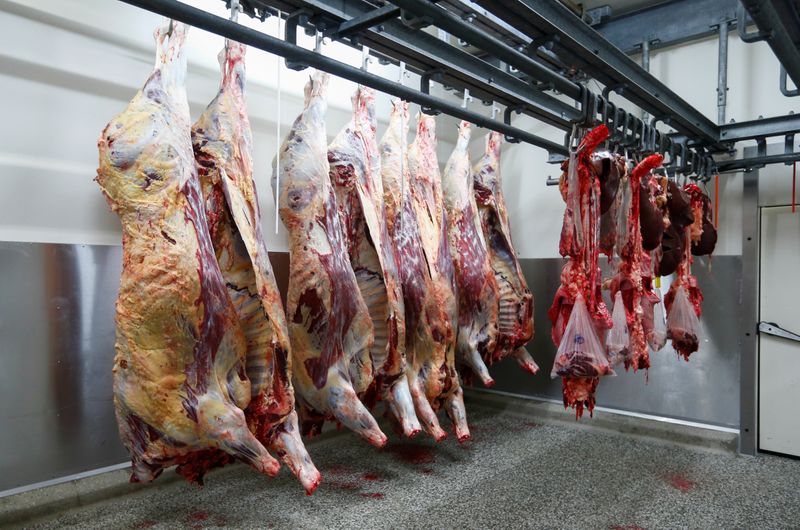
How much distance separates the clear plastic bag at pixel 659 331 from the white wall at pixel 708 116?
893 millimetres

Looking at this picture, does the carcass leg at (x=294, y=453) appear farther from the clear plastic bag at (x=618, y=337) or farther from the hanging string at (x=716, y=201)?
the hanging string at (x=716, y=201)

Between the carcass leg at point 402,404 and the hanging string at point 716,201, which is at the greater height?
the hanging string at point 716,201

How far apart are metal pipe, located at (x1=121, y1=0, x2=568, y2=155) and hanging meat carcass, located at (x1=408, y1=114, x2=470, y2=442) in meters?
0.71

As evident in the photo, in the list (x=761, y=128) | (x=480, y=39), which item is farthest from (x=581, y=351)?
(x=761, y=128)

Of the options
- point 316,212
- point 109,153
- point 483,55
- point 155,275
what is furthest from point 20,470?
point 483,55

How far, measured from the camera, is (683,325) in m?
3.35

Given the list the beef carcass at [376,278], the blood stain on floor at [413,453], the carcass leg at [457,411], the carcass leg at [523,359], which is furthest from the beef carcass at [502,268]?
the beef carcass at [376,278]

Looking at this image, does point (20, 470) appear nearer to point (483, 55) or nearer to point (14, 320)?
point (14, 320)

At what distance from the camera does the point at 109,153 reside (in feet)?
6.36

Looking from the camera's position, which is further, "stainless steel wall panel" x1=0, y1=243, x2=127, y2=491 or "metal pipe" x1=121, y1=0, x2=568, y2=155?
"stainless steel wall panel" x1=0, y1=243, x2=127, y2=491

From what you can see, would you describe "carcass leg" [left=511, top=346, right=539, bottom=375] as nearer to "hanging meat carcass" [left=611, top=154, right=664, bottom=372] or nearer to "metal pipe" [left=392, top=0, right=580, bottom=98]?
"hanging meat carcass" [left=611, top=154, right=664, bottom=372]

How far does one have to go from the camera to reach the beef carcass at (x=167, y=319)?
1.85 metres

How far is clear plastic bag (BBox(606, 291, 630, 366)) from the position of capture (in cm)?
279

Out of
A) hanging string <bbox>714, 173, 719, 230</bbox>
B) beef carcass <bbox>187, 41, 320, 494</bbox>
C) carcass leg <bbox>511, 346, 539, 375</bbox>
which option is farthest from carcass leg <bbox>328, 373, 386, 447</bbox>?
hanging string <bbox>714, 173, 719, 230</bbox>
